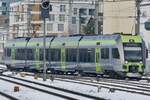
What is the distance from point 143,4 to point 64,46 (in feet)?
85.6

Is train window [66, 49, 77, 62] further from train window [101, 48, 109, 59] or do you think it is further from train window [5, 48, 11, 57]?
train window [5, 48, 11, 57]

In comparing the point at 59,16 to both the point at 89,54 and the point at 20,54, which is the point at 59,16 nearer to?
the point at 20,54

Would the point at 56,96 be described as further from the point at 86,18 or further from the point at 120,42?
the point at 86,18

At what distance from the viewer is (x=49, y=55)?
51219 mm

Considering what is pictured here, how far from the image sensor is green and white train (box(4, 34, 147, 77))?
41250 millimetres

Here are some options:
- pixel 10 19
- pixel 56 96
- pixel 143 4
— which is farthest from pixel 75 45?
pixel 10 19

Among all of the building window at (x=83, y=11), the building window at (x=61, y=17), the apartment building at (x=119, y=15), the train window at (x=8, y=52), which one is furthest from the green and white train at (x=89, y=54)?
the building window at (x=61, y=17)

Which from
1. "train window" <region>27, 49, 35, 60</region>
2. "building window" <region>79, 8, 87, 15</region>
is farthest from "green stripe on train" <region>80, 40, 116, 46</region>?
"building window" <region>79, 8, 87, 15</region>

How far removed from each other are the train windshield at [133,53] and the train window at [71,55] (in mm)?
6309

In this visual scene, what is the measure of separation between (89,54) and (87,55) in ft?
1.05

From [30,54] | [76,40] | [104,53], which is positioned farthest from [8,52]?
[104,53]

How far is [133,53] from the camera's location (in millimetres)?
41500

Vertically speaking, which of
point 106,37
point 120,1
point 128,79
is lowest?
point 128,79

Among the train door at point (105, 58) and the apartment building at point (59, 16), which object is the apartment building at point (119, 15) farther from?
the train door at point (105, 58)
